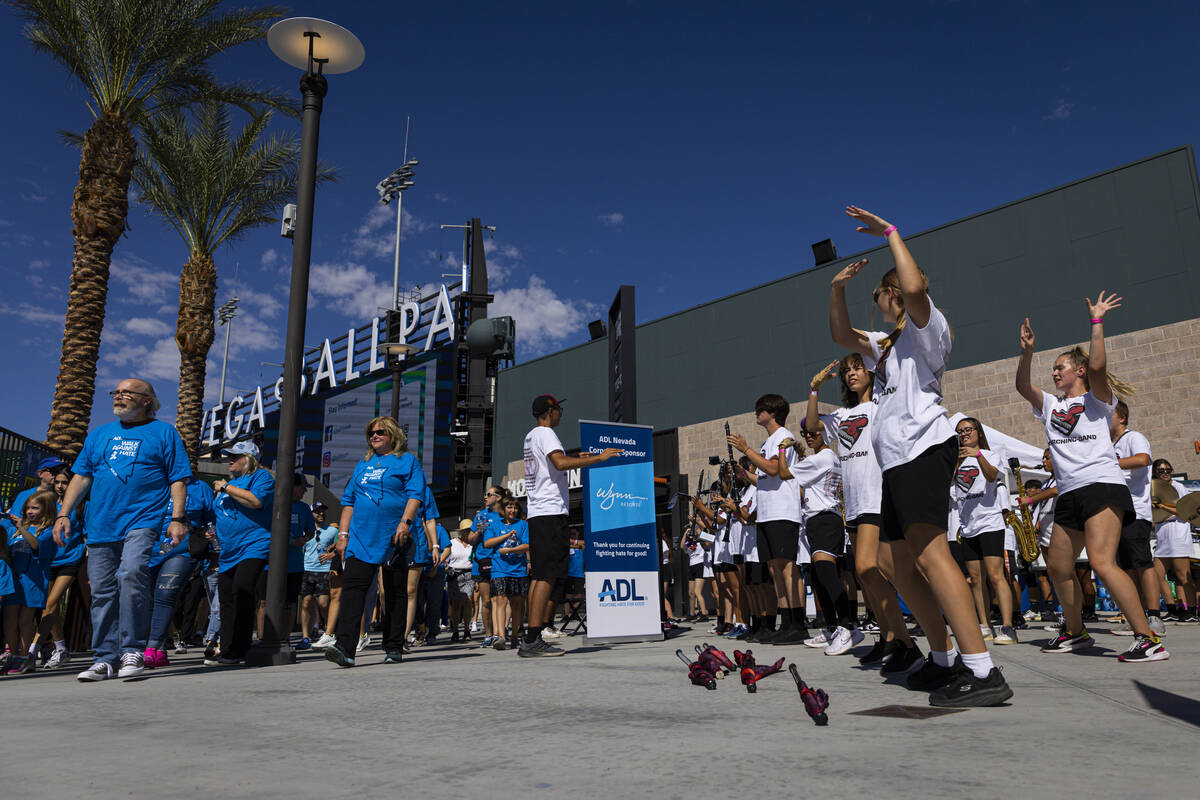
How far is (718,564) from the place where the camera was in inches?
416

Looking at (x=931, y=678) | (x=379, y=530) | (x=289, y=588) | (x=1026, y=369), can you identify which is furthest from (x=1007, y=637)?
(x=289, y=588)

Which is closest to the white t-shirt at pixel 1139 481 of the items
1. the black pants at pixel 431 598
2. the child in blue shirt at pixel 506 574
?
the child in blue shirt at pixel 506 574

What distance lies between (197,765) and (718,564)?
29.4 ft

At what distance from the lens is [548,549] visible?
21.0 ft

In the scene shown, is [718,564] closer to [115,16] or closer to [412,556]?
[412,556]

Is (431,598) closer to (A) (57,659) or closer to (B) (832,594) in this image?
(A) (57,659)

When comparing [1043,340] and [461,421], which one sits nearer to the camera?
[1043,340]

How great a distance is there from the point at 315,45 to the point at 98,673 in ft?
18.2

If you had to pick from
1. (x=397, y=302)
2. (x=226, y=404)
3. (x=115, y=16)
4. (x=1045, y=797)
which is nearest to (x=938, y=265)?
(x=115, y=16)

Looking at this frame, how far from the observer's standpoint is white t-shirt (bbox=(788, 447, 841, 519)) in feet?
21.2

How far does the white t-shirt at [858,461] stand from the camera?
16.7 feet

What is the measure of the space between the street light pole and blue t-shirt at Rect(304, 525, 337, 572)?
14.6 feet

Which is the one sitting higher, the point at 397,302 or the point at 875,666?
the point at 397,302

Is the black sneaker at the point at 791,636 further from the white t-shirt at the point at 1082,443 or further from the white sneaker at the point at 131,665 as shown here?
the white sneaker at the point at 131,665
